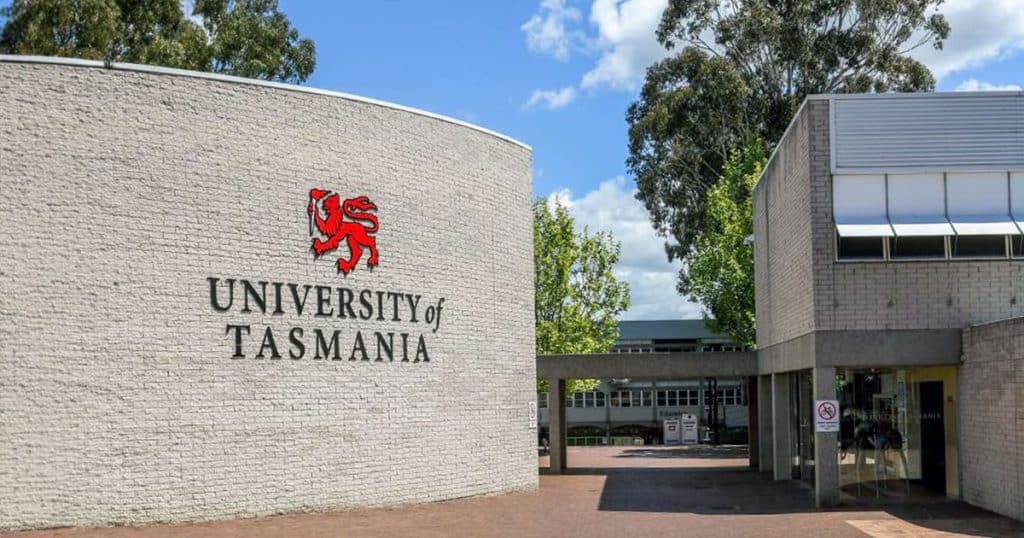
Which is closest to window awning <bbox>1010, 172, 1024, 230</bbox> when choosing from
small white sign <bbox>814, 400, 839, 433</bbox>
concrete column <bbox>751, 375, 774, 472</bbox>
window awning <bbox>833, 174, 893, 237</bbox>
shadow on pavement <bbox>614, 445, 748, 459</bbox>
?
window awning <bbox>833, 174, 893, 237</bbox>

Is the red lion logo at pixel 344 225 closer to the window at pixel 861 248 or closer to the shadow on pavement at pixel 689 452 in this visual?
the window at pixel 861 248

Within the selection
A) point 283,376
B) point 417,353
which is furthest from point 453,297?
point 283,376

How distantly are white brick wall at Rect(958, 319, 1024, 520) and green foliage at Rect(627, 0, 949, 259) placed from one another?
91.0ft

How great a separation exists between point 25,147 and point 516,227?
11.1 meters

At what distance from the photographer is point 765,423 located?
33031 mm

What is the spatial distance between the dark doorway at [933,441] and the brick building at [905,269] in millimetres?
21

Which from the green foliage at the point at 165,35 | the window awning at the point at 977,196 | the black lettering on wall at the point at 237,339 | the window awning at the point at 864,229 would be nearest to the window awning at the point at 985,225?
the window awning at the point at 977,196

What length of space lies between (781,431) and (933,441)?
7.89m

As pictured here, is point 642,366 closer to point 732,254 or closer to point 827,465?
point 827,465

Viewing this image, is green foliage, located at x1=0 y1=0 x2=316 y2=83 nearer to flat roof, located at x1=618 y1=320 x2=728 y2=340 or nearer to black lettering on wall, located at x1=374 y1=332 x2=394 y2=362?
black lettering on wall, located at x1=374 y1=332 x2=394 y2=362

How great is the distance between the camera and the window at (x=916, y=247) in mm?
22188

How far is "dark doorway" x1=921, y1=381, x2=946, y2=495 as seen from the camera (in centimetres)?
2236

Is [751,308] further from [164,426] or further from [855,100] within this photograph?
[164,426]

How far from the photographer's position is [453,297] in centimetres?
2488
